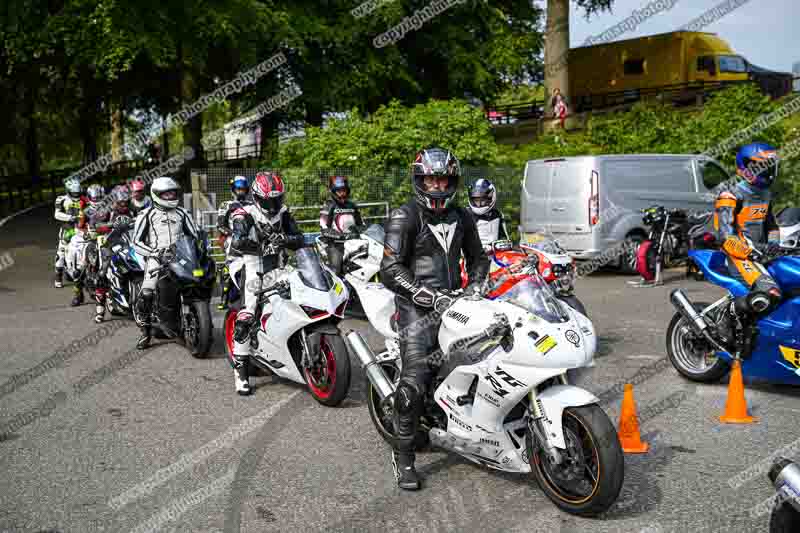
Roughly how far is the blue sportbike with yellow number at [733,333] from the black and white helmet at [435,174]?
3124mm

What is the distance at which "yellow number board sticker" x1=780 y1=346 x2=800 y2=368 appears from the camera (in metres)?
6.77

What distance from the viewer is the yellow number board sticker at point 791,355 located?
6770 mm

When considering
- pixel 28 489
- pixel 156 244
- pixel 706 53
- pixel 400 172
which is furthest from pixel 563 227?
pixel 706 53

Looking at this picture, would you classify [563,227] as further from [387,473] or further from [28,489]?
[28,489]

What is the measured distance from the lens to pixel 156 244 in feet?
32.0

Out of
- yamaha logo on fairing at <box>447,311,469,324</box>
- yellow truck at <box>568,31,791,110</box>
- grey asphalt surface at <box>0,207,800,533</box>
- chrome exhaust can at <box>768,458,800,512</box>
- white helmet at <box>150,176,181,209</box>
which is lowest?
grey asphalt surface at <box>0,207,800,533</box>

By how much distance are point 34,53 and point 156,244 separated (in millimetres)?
13823

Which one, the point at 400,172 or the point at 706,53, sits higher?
the point at 706,53

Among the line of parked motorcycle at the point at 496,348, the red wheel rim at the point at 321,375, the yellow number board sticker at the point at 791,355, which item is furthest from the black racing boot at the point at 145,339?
the yellow number board sticker at the point at 791,355

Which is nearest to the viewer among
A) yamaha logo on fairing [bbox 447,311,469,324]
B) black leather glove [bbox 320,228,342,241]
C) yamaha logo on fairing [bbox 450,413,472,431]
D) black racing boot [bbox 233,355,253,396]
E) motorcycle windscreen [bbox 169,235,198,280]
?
yamaha logo on fairing [bbox 447,311,469,324]

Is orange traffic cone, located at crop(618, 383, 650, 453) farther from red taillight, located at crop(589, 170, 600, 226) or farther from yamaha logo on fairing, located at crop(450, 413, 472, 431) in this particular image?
red taillight, located at crop(589, 170, 600, 226)

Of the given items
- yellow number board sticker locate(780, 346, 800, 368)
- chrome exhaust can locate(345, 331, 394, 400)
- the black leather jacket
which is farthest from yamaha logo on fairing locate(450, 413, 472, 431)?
yellow number board sticker locate(780, 346, 800, 368)

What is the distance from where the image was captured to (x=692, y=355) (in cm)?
779

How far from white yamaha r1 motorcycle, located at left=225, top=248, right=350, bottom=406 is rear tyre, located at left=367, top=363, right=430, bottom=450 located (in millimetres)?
941
